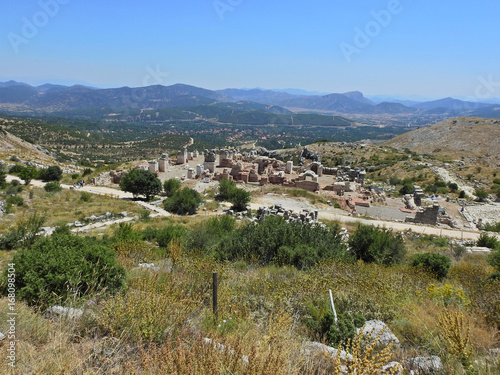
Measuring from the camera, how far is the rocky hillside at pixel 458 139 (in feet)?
211

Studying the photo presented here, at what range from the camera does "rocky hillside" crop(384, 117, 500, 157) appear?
6439cm

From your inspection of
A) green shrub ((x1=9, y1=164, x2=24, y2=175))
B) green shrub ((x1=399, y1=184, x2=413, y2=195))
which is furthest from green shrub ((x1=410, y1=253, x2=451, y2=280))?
green shrub ((x1=9, y1=164, x2=24, y2=175))

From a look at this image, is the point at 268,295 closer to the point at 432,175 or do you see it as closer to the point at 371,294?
the point at 371,294

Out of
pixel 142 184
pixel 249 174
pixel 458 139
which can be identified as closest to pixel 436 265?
pixel 142 184

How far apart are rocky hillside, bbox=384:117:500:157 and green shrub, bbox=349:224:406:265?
61670 mm

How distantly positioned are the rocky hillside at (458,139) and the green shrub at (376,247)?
202 ft

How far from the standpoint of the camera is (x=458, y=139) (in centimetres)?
7294

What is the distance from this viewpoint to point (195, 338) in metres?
3.86

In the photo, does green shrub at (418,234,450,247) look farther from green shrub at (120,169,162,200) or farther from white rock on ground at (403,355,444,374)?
green shrub at (120,169,162,200)

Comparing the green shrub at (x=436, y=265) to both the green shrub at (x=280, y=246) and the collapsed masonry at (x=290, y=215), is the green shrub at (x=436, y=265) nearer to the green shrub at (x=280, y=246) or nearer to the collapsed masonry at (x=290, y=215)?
the green shrub at (x=280, y=246)

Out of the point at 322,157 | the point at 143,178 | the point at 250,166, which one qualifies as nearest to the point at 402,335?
the point at 143,178

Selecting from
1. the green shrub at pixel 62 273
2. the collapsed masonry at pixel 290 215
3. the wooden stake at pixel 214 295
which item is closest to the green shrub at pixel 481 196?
the collapsed masonry at pixel 290 215
